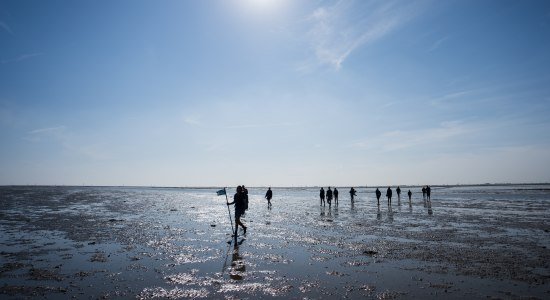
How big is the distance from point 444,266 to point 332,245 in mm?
4650

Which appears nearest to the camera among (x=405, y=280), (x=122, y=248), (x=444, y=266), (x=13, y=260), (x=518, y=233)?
(x=405, y=280)

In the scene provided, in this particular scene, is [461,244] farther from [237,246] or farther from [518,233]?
[237,246]

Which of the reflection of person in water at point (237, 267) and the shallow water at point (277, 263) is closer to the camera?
the shallow water at point (277, 263)

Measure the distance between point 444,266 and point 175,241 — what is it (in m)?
11.0

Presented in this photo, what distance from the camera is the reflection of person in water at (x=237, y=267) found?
30.7 ft

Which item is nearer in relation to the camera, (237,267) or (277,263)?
(237,267)

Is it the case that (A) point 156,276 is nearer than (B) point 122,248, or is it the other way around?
(A) point 156,276

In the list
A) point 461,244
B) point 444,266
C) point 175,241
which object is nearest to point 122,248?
point 175,241

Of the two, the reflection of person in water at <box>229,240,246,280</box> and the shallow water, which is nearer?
the shallow water

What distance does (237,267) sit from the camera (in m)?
10.4

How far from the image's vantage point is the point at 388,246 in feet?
44.9

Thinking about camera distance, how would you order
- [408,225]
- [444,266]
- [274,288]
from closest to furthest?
[274,288], [444,266], [408,225]

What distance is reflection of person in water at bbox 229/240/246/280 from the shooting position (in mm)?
9367

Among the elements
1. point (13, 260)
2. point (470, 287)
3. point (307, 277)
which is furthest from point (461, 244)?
point (13, 260)
